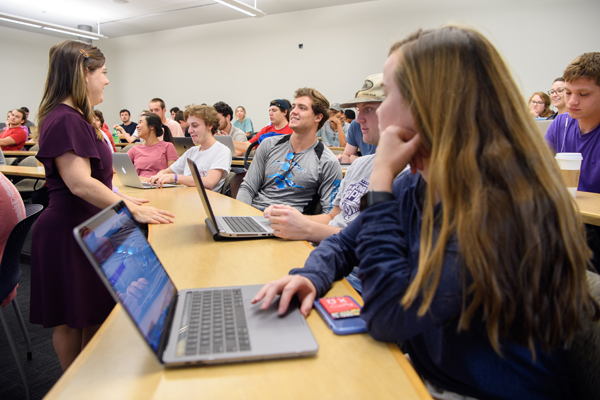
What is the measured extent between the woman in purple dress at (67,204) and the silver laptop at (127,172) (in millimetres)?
981

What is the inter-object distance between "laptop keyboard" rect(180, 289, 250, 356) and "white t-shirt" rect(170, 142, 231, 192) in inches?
71.6

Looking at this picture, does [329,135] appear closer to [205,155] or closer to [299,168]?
[205,155]

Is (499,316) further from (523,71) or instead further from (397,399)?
(523,71)

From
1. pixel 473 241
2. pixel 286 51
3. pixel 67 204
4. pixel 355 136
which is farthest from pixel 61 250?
pixel 286 51

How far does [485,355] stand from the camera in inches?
24.9

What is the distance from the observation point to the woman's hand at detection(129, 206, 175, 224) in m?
1.54

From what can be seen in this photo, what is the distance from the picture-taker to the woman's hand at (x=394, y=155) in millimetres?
719

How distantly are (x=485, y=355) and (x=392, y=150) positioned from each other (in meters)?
0.38

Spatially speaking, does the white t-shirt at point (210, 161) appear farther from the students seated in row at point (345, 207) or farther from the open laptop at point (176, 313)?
the open laptop at point (176, 313)

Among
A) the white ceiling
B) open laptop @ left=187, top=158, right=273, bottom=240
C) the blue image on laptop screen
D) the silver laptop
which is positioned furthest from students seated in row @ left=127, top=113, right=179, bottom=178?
the white ceiling

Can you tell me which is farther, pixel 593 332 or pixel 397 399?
pixel 593 332

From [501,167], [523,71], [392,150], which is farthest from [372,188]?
[523,71]

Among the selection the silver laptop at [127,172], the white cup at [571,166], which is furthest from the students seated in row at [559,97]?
the silver laptop at [127,172]

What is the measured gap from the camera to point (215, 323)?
0.70 meters
